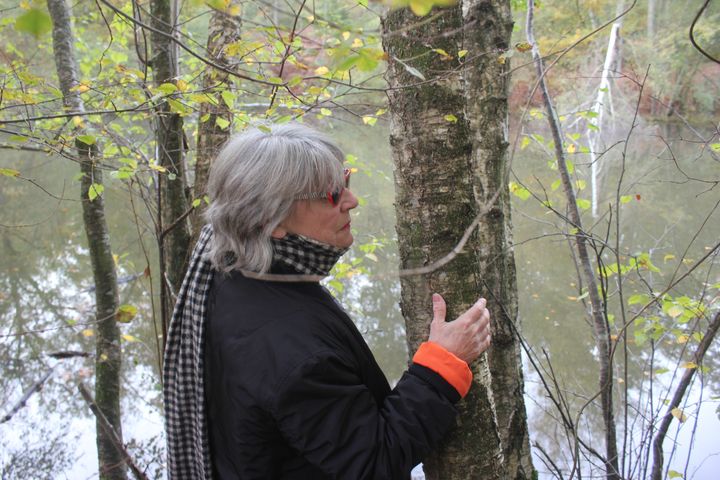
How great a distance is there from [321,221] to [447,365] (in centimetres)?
45

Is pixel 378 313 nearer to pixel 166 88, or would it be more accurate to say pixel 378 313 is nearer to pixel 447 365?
pixel 166 88

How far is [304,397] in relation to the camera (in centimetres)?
106

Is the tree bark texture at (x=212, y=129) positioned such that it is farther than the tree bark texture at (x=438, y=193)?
Yes

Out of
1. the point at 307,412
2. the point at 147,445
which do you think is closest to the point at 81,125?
the point at 307,412

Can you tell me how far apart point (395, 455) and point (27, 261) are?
9.40m

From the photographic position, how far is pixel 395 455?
1.08 meters

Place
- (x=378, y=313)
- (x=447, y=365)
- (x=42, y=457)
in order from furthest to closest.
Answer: (x=378, y=313)
(x=42, y=457)
(x=447, y=365)

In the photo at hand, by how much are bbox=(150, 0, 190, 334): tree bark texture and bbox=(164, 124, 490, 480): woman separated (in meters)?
1.37

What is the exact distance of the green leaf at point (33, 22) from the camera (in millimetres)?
738

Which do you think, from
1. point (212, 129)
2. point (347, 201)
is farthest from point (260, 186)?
point (212, 129)

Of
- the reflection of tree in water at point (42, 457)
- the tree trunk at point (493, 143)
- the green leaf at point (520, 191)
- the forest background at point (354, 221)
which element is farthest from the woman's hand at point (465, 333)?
the reflection of tree in water at point (42, 457)

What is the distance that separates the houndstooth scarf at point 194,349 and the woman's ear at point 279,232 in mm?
12

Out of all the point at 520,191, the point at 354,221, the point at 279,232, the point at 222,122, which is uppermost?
the point at 354,221

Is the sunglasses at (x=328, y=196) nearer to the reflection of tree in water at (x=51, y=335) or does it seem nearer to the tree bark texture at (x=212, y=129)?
the tree bark texture at (x=212, y=129)
